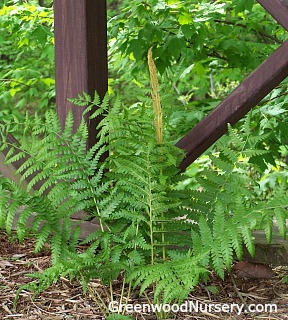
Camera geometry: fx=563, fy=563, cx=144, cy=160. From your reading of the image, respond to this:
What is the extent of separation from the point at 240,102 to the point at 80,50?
2.56 ft

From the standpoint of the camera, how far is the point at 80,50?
2629 millimetres

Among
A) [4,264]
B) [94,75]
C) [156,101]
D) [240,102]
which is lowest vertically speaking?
[4,264]

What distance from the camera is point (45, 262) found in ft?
8.64

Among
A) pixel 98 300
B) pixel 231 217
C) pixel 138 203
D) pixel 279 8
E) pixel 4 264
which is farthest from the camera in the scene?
pixel 4 264

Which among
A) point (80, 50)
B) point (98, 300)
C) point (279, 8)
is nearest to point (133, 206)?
point (98, 300)

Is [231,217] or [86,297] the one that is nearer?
[231,217]

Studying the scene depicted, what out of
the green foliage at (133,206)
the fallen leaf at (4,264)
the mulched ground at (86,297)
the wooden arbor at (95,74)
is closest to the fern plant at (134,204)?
the green foliage at (133,206)

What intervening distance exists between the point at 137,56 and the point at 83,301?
147 cm

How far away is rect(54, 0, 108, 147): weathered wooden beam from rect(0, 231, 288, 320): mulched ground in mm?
671

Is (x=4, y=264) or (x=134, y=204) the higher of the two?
(x=134, y=204)

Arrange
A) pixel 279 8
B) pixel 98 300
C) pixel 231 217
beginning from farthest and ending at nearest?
pixel 279 8
pixel 98 300
pixel 231 217

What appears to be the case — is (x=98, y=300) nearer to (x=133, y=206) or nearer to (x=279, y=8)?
(x=133, y=206)

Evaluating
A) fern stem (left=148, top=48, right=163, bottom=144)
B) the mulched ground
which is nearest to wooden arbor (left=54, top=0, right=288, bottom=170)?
fern stem (left=148, top=48, right=163, bottom=144)

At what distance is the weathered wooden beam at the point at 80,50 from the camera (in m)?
2.62
